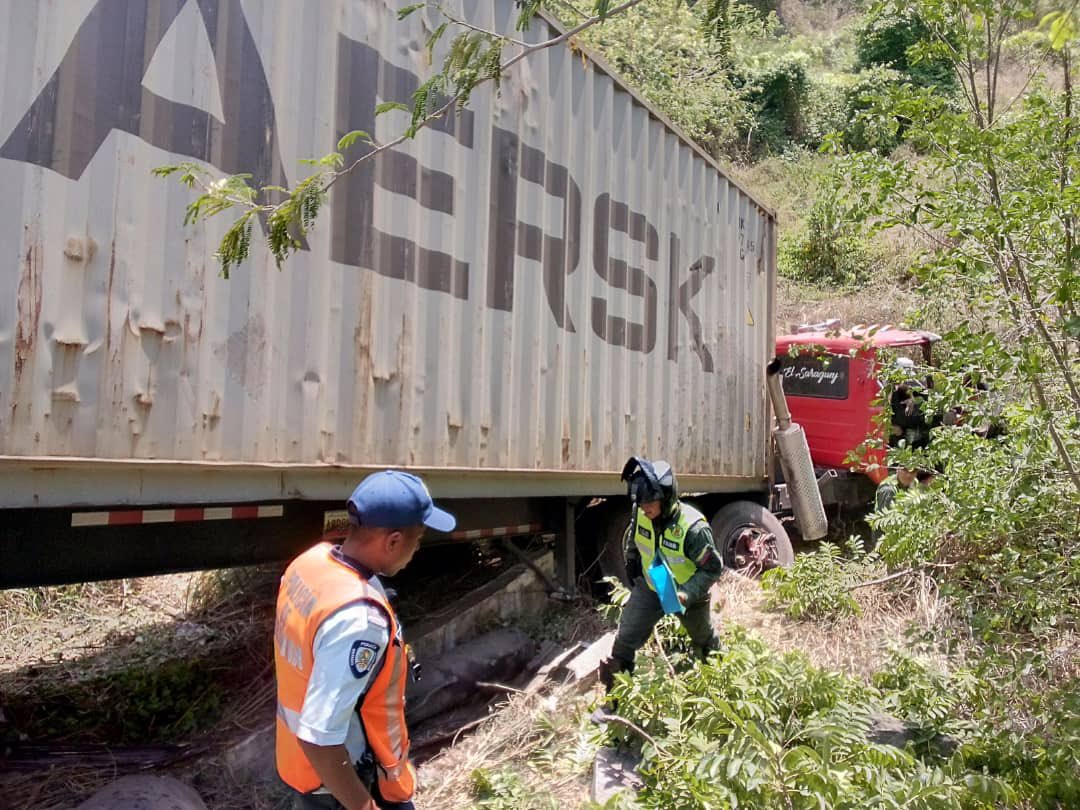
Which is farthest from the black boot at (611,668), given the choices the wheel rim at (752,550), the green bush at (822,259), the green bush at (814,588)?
the green bush at (822,259)

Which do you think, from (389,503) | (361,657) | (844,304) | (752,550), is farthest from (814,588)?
(844,304)

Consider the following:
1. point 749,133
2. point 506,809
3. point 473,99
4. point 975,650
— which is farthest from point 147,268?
point 749,133

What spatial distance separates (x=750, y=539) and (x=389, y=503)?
555cm

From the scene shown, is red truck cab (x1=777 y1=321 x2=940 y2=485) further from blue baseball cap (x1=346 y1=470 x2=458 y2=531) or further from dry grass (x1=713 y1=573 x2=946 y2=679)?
blue baseball cap (x1=346 y1=470 x2=458 y2=531)

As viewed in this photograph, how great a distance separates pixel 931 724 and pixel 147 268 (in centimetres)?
362

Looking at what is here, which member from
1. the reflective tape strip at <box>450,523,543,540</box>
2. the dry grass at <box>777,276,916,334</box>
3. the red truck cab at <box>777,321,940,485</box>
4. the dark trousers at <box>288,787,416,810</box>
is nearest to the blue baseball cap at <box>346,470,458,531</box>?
the dark trousers at <box>288,787,416,810</box>

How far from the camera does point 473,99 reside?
4.27m

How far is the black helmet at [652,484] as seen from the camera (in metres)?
3.81

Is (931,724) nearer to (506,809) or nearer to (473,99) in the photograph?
(506,809)

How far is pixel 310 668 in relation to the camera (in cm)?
174

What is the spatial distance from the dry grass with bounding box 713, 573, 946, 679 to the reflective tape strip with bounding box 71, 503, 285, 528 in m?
3.09

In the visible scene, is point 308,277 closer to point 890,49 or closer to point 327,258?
point 327,258

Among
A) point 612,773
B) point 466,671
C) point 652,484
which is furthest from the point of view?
point 466,671

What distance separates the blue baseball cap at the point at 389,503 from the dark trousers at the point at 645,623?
2431 millimetres
